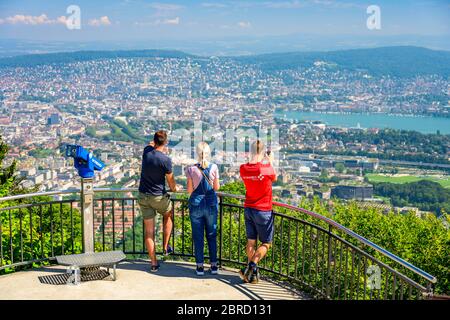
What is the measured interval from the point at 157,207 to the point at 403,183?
63500mm

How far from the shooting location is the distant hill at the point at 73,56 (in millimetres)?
96562

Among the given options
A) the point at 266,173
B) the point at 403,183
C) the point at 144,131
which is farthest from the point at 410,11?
the point at 266,173

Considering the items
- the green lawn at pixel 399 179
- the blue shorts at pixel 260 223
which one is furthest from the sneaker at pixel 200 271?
the green lawn at pixel 399 179

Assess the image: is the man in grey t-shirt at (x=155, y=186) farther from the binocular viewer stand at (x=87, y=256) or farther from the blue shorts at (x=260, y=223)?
the blue shorts at (x=260, y=223)

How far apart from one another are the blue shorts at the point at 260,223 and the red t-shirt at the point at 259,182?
0.07 metres

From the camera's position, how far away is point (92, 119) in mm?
74500

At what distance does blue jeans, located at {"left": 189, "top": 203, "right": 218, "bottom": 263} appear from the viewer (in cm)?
620

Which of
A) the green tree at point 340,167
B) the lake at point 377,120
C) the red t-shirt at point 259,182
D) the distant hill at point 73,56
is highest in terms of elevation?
the distant hill at point 73,56

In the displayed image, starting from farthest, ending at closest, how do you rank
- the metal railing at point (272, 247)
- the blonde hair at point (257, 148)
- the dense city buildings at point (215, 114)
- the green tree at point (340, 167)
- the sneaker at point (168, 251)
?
the green tree at point (340, 167)
the dense city buildings at point (215, 114)
the sneaker at point (168, 251)
the blonde hair at point (257, 148)
the metal railing at point (272, 247)

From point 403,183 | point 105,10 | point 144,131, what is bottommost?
point 403,183

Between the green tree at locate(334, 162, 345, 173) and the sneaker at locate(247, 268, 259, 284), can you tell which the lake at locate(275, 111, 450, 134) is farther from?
the sneaker at locate(247, 268, 259, 284)

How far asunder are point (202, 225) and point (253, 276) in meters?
0.82
